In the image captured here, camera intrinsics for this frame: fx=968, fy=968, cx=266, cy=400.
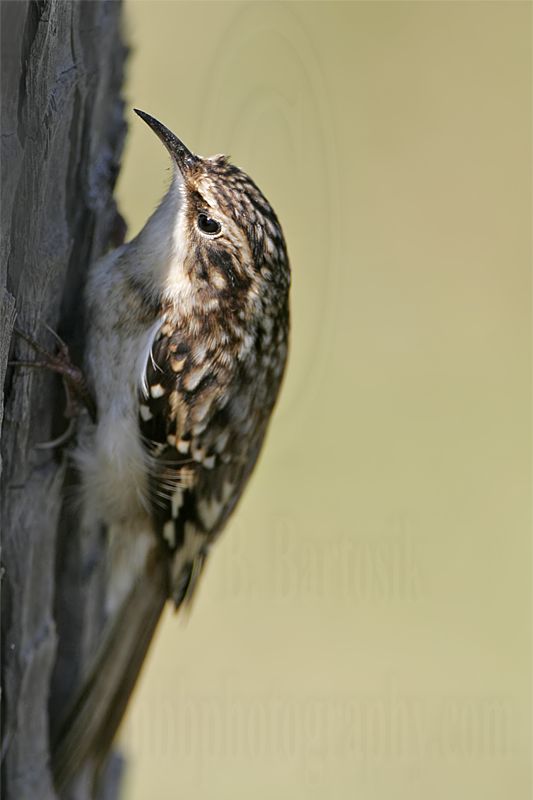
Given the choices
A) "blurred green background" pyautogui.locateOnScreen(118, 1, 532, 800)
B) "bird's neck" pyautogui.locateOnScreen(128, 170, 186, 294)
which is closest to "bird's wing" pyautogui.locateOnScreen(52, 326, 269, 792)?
"bird's neck" pyautogui.locateOnScreen(128, 170, 186, 294)

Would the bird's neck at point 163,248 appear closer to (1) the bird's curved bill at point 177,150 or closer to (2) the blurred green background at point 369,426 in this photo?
(1) the bird's curved bill at point 177,150

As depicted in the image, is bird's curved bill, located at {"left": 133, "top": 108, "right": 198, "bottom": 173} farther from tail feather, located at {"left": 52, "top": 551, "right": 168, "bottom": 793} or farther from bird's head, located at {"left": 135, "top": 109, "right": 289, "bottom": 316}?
tail feather, located at {"left": 52, "top": 551, "right": 168, "bottom": 793}

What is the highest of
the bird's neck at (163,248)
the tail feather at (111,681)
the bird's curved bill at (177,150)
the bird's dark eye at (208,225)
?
the bird's curved bill at (177,150)

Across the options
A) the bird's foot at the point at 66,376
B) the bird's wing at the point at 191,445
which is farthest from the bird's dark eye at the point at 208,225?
the bird's foot at the point at 66,376

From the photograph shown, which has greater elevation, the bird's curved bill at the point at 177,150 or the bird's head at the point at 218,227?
the bird's curved bill at the point at 177,150

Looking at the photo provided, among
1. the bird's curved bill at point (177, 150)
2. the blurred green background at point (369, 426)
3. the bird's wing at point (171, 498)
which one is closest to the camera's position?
the bird's curved bill at point (177, 150)

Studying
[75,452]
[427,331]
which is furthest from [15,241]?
[427,331]
